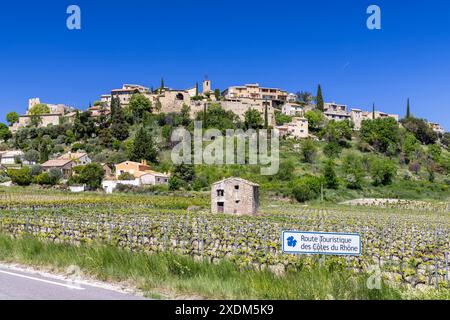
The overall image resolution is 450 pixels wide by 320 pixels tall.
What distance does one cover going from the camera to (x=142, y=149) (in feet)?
298

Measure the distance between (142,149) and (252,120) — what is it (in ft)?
99.7

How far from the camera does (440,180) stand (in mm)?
94812

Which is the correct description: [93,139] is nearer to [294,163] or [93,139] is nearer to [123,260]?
[294,163]

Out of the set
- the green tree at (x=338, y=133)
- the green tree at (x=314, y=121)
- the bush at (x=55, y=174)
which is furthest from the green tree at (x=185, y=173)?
the green tree at (x=314, y=121)

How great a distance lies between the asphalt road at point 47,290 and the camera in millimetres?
7238

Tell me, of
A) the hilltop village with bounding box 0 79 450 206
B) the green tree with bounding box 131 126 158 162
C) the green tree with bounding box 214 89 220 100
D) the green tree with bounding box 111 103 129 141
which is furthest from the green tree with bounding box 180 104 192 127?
the green tree with bounding box 131 126 158 162

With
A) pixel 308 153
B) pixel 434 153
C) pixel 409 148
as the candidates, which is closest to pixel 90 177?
pixel 308 153

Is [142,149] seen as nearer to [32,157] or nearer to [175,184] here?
[175,184]

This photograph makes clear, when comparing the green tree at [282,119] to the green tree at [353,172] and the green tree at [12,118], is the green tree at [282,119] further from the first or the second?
the green tree at [12,118]

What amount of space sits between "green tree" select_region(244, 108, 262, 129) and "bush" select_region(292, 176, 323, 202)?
36021 mm

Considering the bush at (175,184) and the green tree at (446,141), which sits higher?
the green tree at (446,141)

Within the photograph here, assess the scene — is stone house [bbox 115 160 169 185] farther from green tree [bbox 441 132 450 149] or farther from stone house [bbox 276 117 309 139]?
green tree [bbox 441 132 450 149]

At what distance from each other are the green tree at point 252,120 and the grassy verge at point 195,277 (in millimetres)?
100313
